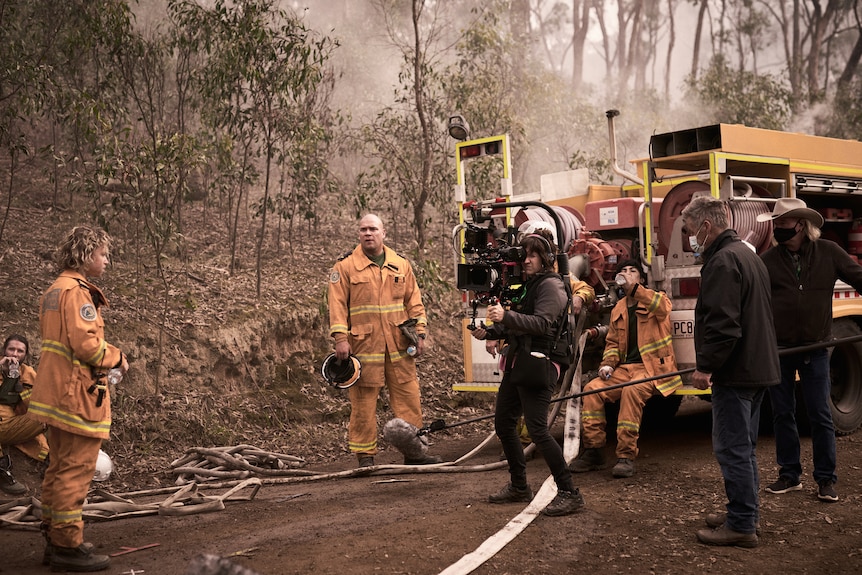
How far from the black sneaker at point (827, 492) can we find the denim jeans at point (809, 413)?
0.03 metres

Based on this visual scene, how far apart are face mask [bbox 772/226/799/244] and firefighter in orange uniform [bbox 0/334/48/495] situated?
5.56 meters

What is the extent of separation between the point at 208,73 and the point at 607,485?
7.12 meters

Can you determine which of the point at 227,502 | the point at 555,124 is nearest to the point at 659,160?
the point at 227,502

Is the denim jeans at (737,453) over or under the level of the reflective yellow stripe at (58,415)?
under

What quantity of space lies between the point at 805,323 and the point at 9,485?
19.4 ft

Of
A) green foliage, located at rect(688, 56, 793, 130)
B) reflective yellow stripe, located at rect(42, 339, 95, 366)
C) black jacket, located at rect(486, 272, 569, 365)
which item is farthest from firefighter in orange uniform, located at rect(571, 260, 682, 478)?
green foliage, located at rect(688, 56, 793, 130)

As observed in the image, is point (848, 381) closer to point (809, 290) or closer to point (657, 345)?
point (657, 345)

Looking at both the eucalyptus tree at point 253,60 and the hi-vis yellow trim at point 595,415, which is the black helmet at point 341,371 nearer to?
the hi-vis yellow trim at point 595,415

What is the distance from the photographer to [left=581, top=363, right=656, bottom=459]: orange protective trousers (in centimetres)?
652

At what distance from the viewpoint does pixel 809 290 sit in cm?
572

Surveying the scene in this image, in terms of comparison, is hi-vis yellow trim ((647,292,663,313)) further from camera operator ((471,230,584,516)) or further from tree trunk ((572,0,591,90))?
tree trunk ((572,0,591,90))

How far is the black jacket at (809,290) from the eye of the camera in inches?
224

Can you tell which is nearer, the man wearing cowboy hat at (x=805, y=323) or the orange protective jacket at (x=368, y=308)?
the man wearing cowboy hat at (x=805, y=323)

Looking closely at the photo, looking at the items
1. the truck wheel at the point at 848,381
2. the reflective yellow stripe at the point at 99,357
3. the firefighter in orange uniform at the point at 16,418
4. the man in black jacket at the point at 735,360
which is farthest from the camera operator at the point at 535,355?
the truck wheel at the point at 848,381
